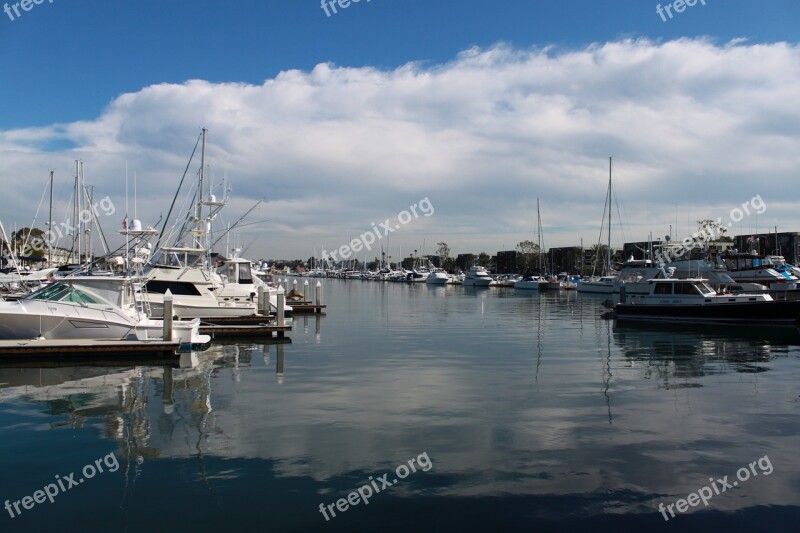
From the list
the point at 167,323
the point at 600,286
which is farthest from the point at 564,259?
the point at 167,323

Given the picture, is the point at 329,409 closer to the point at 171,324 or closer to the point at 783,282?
the point at 171,324

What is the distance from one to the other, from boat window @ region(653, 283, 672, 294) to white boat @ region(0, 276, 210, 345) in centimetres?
3182

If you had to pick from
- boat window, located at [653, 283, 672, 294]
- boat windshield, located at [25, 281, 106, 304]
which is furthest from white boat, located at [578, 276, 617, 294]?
boat windshield, located at [25, 281, 106, 304]

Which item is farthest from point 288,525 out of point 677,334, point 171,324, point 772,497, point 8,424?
point 677,334

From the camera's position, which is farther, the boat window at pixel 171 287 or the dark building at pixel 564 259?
the dark building at pixel 564 259

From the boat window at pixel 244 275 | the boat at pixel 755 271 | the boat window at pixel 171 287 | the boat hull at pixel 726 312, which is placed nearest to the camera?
the boat window at pixel 171 287

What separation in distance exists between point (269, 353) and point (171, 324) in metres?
4.22

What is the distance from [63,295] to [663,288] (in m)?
36.1

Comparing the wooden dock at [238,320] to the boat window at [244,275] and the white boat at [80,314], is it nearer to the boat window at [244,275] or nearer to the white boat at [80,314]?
the boat window at [244,275]

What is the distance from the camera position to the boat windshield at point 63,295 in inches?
882

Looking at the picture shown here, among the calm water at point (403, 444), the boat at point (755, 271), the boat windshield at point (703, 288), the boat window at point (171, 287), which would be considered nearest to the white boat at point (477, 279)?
the boat at point (755, 271)

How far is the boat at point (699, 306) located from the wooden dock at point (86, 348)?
31.5 metres

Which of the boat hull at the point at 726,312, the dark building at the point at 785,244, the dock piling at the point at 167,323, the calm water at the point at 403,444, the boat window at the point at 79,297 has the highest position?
the dark building at the point at 785,244

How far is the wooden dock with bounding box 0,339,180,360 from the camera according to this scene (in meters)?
20.4
